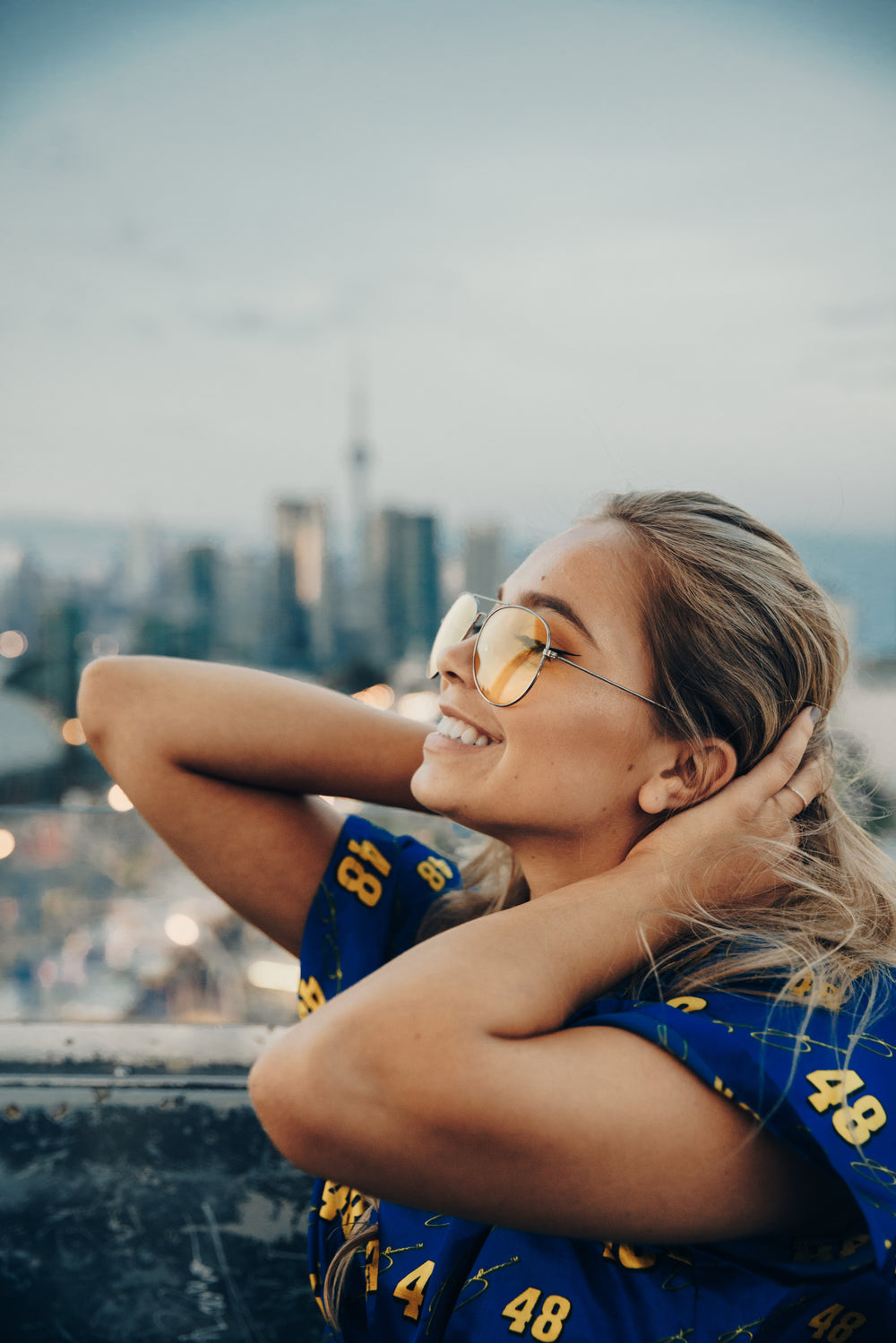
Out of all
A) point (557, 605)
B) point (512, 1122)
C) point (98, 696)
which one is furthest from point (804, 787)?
point (98, 696)

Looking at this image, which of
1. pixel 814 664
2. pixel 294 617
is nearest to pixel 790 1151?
pixel 814 664

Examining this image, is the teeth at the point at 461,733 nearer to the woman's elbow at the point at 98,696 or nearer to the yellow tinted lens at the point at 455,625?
the yellow tinted lens at the point at 455,625

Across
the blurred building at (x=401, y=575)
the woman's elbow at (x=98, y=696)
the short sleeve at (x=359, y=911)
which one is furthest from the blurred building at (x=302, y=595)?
the short sleeve at (x=359, y=911)

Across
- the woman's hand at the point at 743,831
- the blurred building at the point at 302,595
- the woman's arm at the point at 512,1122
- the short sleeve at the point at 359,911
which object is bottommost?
the blurred building at the point at 302,595

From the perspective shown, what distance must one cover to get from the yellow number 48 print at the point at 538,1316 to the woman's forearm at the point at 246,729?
2.47ft

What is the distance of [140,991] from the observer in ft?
11.9

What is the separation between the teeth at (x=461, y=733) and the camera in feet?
4.22

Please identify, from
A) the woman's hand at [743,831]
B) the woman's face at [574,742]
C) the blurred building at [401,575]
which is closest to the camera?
the woman's hand at [743,831]

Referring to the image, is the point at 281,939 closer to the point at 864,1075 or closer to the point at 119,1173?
the point at 119,1173

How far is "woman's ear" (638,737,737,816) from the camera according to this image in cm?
121

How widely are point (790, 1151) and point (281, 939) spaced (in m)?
0.93

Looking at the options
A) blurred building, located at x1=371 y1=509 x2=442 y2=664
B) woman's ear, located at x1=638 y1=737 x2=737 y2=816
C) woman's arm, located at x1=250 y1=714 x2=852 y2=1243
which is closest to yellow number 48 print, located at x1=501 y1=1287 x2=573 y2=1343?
woman's arm, located at x1=250 y1=714 x2=852 y2=1243

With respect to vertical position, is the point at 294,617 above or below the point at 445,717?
below

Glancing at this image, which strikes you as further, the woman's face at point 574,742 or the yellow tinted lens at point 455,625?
the yellow tinted lens at point 455,625
